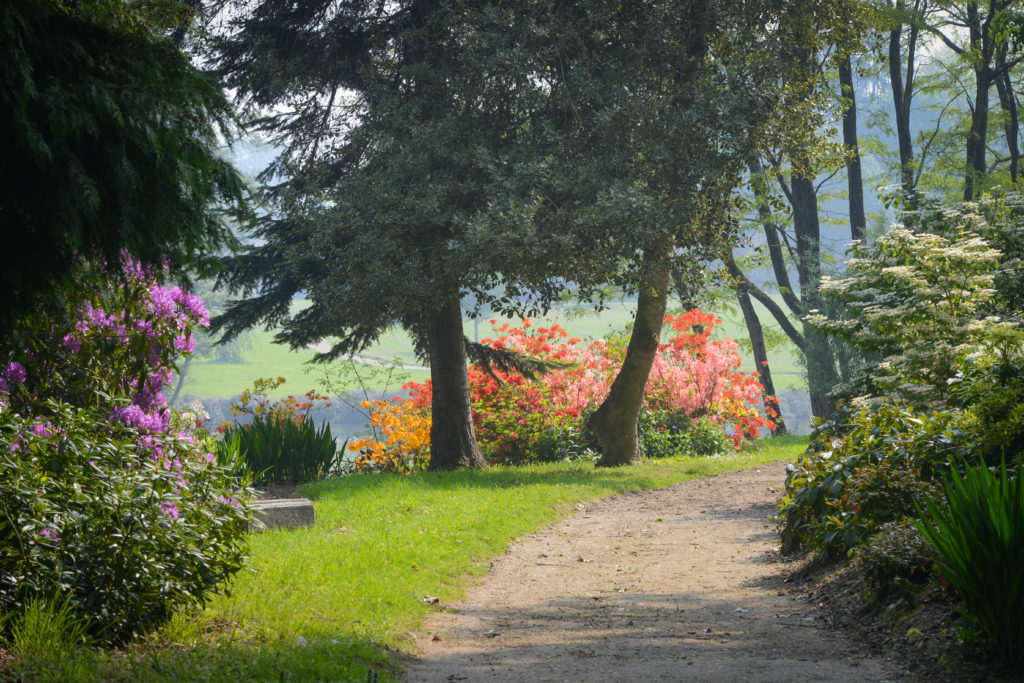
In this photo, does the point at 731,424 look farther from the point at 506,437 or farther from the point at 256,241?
the point at 256,241

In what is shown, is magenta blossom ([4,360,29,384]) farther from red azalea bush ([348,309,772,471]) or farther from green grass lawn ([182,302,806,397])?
green grass lawn ([182,302,806,397])

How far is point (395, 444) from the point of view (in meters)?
15.8

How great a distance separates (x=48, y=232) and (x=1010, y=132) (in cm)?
2433

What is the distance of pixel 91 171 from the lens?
3.51 metres

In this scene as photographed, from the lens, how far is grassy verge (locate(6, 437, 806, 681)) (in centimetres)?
434

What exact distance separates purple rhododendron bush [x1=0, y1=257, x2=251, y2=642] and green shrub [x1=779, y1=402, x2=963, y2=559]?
4.57 m

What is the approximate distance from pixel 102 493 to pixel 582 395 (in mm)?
12445

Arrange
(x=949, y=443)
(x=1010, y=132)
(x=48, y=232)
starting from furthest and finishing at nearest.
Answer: (x=1010, y=132) → (x=949, y=443) → (x=48, y=232)

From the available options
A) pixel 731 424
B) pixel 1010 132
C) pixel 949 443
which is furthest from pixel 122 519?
pixel 1010 132

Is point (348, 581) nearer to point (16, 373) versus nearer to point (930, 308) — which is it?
point (16, 373)

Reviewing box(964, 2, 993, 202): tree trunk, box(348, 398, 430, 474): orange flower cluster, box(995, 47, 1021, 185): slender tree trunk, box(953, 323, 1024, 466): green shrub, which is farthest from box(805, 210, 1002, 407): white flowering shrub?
box(995, 47, 1021, 185): slender tree trunk

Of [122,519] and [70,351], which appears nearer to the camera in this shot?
[122,519]

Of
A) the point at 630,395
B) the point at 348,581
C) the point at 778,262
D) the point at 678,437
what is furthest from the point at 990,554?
the point at 778,262

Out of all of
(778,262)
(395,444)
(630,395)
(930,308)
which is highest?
(778,262)
